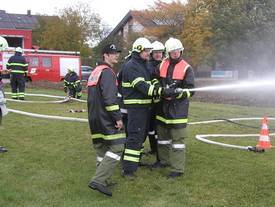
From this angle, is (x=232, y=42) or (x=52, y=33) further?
(x=52, y=33)

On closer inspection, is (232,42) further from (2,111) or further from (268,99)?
(2,111)

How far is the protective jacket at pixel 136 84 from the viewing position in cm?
674

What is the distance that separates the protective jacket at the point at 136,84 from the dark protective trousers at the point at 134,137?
0.11 meters

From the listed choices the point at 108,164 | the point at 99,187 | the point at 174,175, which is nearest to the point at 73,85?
the point at 174,175

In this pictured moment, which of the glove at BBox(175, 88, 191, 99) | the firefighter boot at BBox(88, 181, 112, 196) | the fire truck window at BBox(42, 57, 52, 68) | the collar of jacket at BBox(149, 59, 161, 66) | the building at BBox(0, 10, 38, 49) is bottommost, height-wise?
the firefighter boot at BBox(88, 181, 112, 196)

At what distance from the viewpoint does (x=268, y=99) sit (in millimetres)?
21281

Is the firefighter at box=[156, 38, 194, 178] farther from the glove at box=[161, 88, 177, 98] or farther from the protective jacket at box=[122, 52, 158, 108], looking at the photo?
the protective jacket at box=[122, 52, 158, 108]

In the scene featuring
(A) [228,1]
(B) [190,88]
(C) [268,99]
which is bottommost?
(C) [268,99]

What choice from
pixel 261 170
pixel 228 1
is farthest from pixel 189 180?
pixel 228 1

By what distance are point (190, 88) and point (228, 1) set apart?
29.4m

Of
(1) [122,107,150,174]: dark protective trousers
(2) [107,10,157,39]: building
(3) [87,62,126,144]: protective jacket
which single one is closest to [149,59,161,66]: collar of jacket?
(1) [122,107,150,174]: dark protective trousers

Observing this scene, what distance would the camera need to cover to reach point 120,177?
6.94 m

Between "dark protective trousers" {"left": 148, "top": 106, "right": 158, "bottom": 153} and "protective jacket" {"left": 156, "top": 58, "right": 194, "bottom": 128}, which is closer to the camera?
"protective jacket" {"left": 156, "top": 58, "right": 194, "bottom": 128}

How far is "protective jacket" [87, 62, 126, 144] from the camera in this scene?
19.6 ft
